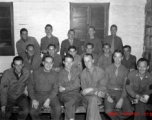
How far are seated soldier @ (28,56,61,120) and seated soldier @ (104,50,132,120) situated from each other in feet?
3.89

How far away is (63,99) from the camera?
14.8 ft

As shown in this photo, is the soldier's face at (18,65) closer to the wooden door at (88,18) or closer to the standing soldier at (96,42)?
the standing soldier at (96,42)

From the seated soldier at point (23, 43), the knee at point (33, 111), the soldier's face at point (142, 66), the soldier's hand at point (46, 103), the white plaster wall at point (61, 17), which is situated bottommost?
the knee at point (33, 111)

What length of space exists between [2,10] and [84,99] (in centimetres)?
526

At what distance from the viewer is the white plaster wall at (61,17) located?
7574mm

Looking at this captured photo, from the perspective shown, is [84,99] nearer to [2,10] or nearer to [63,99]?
[63,99]

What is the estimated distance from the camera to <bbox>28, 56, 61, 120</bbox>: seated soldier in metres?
4.32

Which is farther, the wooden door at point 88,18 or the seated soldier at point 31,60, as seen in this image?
the wooden door at point 88,18

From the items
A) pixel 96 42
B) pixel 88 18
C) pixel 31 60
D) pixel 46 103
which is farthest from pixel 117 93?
pixel 88 18

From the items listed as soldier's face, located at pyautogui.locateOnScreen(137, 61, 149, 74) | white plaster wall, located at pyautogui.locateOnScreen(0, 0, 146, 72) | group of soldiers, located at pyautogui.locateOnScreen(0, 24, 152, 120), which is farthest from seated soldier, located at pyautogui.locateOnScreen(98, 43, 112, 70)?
white plaster wall, located at pyautogui.locateOnScreen(0, 0, 146, 72)

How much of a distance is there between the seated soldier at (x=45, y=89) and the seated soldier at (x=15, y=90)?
242mm

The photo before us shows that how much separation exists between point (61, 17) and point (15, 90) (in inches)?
159

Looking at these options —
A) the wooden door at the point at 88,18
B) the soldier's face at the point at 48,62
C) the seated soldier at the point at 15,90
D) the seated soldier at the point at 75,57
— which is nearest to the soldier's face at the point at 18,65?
the seated soldier at the point at 15,90

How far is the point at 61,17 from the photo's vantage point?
7691 mm
